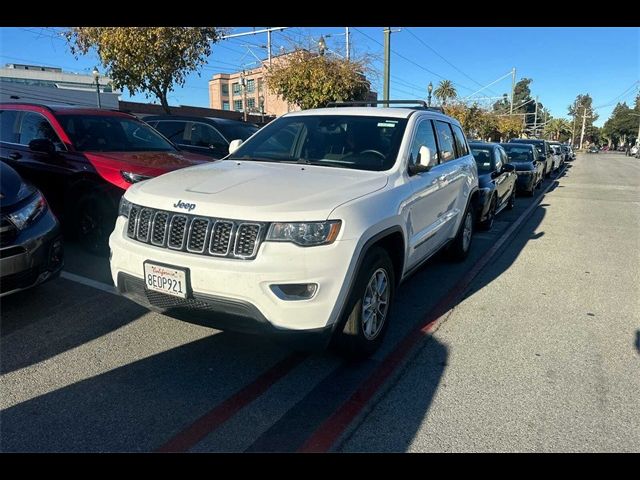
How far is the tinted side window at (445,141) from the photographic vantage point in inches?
204

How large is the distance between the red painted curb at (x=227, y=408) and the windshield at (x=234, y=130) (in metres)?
6.49

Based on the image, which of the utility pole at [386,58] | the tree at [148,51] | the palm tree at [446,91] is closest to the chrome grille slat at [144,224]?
the tree at [148,51]

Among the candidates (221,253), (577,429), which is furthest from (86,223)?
(577,429)

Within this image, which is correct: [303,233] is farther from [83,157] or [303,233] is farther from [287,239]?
[83,157]

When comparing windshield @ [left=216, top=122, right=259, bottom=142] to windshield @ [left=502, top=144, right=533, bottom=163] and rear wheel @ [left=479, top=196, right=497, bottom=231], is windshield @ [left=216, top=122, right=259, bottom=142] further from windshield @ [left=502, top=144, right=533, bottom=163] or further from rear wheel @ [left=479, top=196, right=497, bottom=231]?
windshield @ [left=502, top=144, right=533, bottom=163]

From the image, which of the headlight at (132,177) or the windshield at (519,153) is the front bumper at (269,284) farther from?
the windshield at (519,153)

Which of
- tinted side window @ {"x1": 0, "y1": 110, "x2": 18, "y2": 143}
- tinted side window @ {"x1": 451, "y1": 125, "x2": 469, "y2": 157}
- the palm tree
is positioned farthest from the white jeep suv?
the palm tree

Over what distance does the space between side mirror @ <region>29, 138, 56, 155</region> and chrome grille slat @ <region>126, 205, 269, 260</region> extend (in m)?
3.37

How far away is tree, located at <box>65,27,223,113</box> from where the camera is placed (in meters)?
12.2

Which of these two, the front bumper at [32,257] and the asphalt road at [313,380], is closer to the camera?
the asphalt road at [313,380]

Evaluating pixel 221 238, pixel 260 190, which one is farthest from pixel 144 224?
pixel 260 190

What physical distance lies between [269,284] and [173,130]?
7528 millimetres

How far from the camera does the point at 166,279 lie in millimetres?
3012
